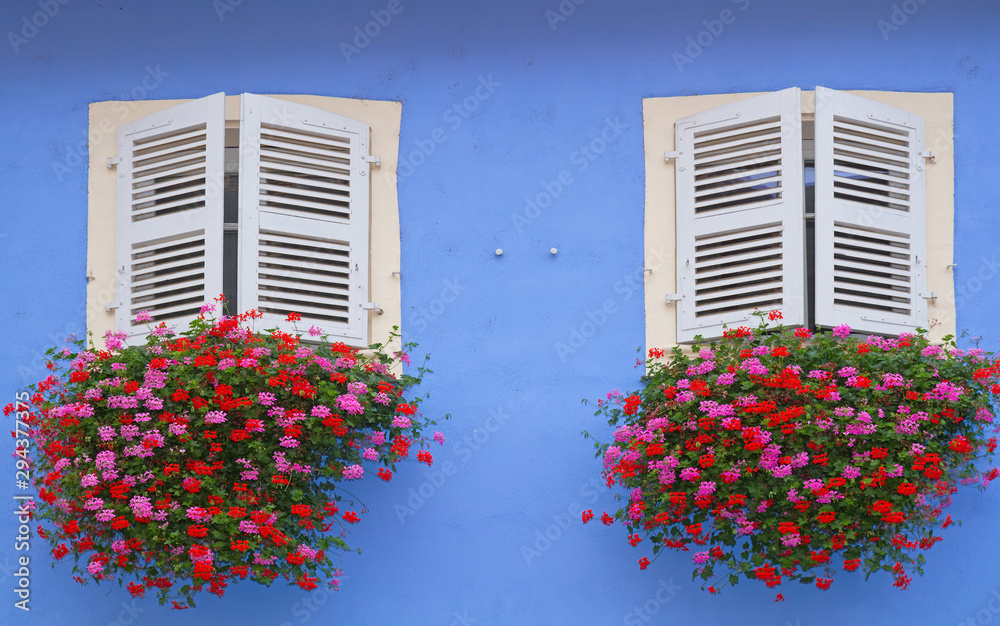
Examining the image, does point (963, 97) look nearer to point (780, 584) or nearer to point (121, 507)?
point (780, 584)

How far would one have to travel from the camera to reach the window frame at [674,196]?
6.70 metres

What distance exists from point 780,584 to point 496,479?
155cm

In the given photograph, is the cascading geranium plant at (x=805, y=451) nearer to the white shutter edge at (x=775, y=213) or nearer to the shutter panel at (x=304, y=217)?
the white shutter edge at (x=775, y=213)

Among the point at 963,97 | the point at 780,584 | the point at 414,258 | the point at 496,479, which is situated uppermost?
the point at 963,97

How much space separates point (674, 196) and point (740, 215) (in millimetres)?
390

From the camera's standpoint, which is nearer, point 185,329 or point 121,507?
point 121,507

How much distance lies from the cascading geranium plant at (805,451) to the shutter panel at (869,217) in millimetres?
395

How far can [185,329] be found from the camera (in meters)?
6.61

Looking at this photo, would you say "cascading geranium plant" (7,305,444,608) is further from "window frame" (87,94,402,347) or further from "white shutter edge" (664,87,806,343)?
"white shutter edge" (664,87,806,343)

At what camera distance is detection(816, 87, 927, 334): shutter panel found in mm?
6578

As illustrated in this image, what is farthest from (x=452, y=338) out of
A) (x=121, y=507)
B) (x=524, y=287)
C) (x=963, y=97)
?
(x=963, y=97)

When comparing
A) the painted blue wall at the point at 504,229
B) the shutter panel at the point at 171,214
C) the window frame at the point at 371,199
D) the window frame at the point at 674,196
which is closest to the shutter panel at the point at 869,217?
the window frame at the point at 674,196

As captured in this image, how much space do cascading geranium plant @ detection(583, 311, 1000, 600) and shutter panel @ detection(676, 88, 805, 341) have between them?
42cm

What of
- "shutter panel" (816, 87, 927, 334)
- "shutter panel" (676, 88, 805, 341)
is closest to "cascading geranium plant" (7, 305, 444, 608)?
"shutter panel" (676, 88, 805, 341)
